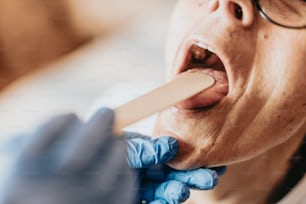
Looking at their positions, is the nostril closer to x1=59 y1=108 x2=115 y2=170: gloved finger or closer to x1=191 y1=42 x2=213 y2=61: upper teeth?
x1=191 y1=42 x2=213 y2=61: upper teeth

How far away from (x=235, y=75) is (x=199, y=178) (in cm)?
12

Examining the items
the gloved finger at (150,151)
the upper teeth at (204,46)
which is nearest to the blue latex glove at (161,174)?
the gloved finger at (150,151)

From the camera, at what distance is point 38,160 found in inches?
23.0

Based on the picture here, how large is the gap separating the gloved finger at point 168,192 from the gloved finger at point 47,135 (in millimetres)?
114

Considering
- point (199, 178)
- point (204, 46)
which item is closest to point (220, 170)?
point (199, 178)

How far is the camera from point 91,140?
610 millimetres

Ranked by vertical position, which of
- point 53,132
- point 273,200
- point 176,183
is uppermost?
point 53,132

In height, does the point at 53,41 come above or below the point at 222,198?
above

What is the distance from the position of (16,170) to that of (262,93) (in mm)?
287

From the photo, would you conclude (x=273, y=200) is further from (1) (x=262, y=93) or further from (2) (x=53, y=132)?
(2) (x=53, y=132)

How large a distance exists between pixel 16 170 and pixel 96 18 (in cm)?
27

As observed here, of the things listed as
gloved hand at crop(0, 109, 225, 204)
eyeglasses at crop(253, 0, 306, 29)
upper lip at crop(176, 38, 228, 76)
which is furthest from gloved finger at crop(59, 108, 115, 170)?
eyeglasses at crop(253, 0, 306, 29)

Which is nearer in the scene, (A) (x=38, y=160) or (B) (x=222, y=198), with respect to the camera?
(A) (x=38, y=160)

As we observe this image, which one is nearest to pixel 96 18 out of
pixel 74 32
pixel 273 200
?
pixel 74 32
